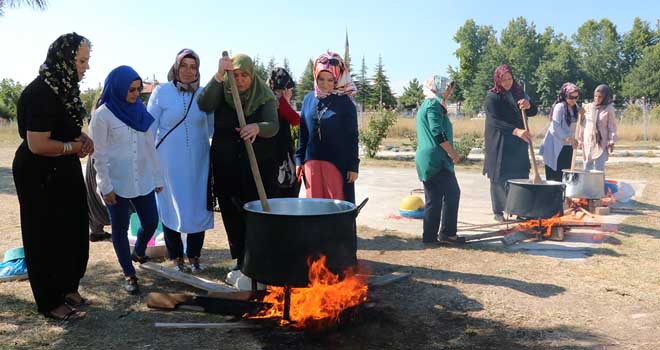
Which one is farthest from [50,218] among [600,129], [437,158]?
[600,129]

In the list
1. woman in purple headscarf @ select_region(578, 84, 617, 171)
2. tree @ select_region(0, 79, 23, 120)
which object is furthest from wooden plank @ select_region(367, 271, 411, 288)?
tree @ select_region(0, 79, 23, 120)

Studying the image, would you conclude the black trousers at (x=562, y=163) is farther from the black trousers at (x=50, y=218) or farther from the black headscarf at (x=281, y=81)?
the black trousers at (x=50, y=218)

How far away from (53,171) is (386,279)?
7.96ft

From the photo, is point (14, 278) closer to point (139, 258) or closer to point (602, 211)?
point (139, 258)

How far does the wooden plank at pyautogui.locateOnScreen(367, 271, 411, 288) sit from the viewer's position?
162 inches

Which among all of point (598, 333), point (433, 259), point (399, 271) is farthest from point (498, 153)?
point (598, 333)

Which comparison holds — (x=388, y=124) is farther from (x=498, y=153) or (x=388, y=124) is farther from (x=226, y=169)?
(x=226, y=169)

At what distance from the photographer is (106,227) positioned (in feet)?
21.2

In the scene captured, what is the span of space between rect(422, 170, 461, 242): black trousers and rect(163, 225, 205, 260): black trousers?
7.33ft

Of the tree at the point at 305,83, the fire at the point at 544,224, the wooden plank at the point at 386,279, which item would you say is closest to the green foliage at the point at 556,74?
the tree at the point at 305,83

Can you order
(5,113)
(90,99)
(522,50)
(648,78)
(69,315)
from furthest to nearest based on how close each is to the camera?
(522,50) → (648,78) → (5,113) → (90,99) → (69,315)

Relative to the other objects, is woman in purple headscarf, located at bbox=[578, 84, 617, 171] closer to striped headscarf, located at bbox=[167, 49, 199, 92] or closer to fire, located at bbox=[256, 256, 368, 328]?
fire, located at bbox=[256, 256, 368, 328]

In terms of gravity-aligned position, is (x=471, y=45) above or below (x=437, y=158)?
above

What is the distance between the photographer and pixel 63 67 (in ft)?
11.2
